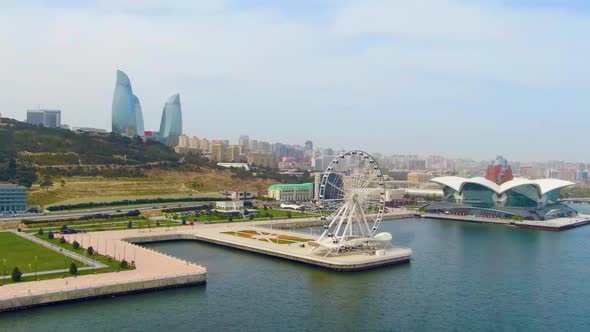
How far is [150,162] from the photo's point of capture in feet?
218

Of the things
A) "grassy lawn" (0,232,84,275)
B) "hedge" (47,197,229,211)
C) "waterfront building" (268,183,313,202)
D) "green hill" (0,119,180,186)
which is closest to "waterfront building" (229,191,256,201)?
"hedge" (47,197,229,211)

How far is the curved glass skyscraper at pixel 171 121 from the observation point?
4183 inches

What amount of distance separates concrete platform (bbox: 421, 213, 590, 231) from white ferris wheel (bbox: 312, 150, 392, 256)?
22.0 meters

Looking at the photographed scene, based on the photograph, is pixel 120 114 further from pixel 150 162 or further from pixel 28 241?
pixel 28 241

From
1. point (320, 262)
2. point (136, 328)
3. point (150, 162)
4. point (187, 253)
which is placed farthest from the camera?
point (150, 162)

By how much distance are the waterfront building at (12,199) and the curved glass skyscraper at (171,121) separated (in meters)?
63.8

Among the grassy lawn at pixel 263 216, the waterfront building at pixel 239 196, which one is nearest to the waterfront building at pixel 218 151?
the waterfront building at pixel 239 196

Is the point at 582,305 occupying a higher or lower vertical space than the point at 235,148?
lower

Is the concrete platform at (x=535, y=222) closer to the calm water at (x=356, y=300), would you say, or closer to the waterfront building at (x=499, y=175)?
the waterfront building at (x=499, y=175)

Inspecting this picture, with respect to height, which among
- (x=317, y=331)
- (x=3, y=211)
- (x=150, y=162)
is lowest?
(x=317, y=331)

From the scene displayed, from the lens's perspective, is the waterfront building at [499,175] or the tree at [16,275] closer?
the tree at [16,275]

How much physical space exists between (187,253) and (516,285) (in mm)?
16353

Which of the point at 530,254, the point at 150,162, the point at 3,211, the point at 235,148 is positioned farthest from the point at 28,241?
the point at 235,148

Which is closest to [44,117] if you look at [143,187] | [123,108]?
[123,108]
